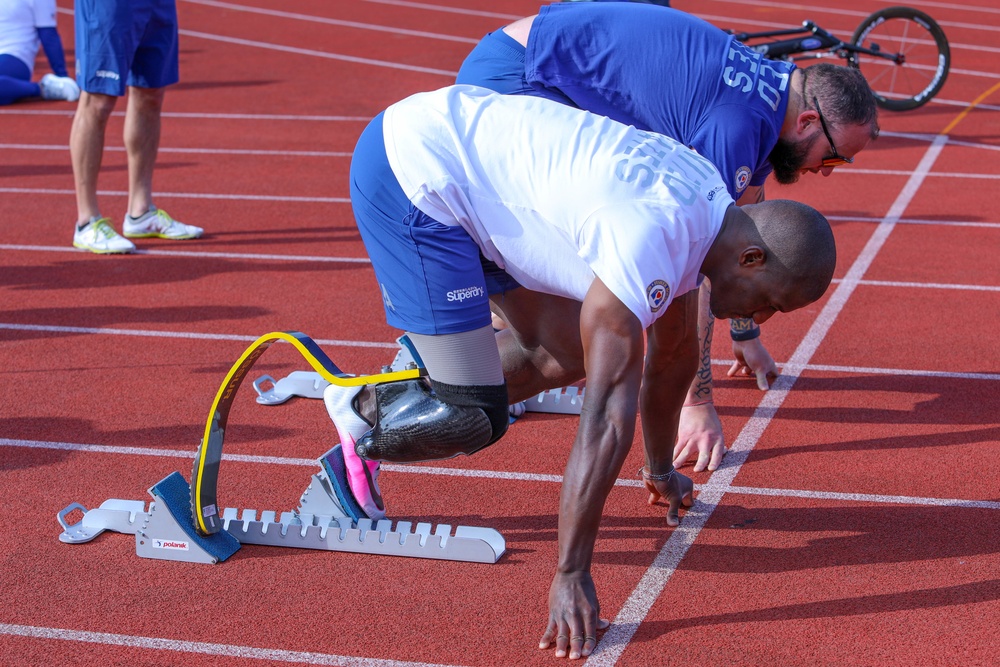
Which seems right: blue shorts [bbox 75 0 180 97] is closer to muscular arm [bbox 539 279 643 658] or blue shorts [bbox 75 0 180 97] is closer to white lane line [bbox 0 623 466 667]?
white lane line [bbox 0 623 466 667]

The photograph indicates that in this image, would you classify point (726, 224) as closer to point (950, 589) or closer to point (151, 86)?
point (950, 589)

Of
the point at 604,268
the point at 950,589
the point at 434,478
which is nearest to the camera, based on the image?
the point at 604,268

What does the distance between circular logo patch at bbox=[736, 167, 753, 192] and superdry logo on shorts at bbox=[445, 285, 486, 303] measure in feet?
2.80

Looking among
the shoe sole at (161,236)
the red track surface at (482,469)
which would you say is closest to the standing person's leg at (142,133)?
the shoe sole at (161,236)

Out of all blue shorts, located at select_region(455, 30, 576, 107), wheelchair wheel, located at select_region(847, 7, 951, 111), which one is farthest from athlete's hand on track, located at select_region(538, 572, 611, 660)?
wheelchair wheel, located at select_region(847, 7, 951, 111)

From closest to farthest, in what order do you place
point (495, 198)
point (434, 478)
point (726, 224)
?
point (726, 224)
point (495, 198)
point (434, 478)

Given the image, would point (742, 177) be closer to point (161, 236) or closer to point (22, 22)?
point (161, 236)

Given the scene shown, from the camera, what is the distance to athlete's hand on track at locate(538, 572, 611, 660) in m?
2.66

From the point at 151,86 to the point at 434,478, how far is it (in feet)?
11.4

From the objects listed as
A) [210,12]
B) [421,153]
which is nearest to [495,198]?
[421,153]

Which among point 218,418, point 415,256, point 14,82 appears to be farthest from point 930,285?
point 14,82

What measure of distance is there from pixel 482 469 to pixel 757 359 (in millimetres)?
1319

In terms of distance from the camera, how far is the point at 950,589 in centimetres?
310

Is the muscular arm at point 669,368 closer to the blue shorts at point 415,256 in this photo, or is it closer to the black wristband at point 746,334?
the blue shorts at point 415,256
